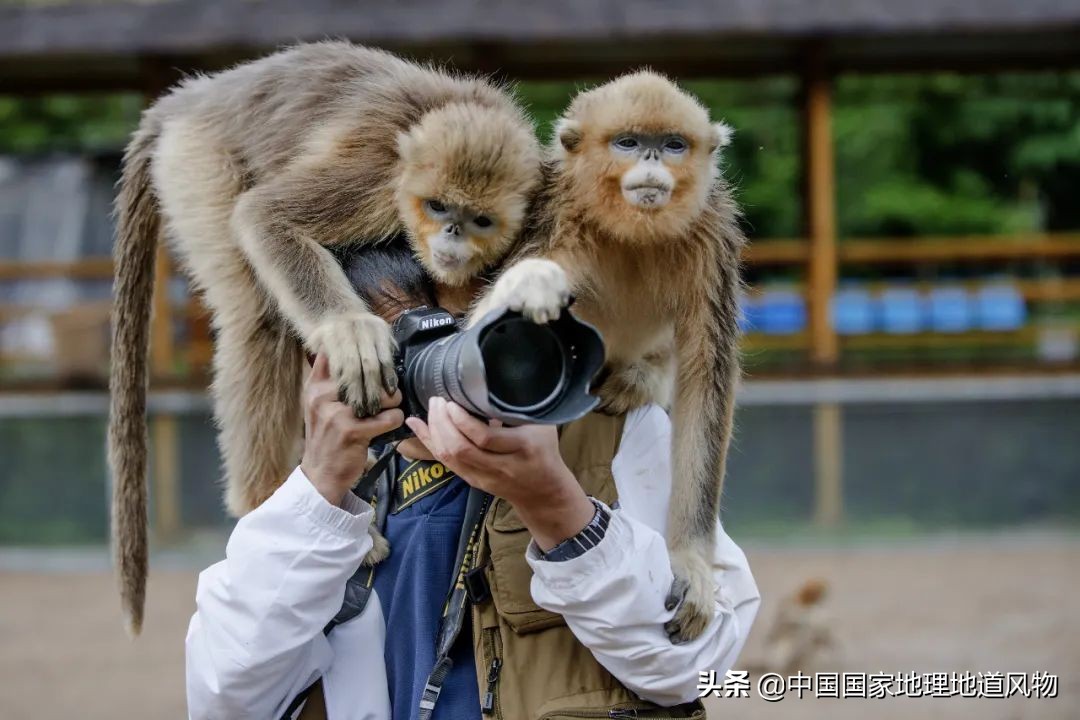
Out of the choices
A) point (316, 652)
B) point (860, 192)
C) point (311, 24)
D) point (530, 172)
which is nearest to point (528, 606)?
point (316, 652)

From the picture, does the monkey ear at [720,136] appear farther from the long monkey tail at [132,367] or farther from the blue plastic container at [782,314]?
the blue plastic container at [782,314]

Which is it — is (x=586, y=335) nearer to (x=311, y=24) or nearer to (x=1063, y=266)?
(x=311, y=24)

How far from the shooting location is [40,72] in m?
9.16

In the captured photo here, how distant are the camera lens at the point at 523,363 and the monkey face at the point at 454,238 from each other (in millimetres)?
669

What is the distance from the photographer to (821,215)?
29.3 ft

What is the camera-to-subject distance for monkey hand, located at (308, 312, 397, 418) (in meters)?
1.93

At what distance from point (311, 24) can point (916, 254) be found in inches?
187

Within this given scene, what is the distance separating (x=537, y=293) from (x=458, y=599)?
59 cm

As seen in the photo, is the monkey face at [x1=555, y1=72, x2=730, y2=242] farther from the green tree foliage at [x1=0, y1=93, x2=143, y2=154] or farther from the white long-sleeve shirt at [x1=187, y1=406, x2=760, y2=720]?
the green tree foliage at [x1=0, y1=93, x2=143, y2=154]

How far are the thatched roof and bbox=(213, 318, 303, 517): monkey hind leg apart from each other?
544cm

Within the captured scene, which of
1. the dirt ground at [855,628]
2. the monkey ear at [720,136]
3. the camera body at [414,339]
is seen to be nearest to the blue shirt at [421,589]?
the camera body at [414,339]

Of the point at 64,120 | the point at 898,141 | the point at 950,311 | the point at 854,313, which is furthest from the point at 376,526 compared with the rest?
the point at 898,141

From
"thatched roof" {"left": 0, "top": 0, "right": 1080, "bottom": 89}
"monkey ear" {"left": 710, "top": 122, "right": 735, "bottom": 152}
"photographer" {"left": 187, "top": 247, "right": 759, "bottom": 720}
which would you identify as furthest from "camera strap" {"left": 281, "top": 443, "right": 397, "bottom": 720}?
"thatched roof" {"left": 0, "top": 0, "right": 1080, "bottom": 89}

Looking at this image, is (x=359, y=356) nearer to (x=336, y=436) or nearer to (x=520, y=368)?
(x=336, y=436)
